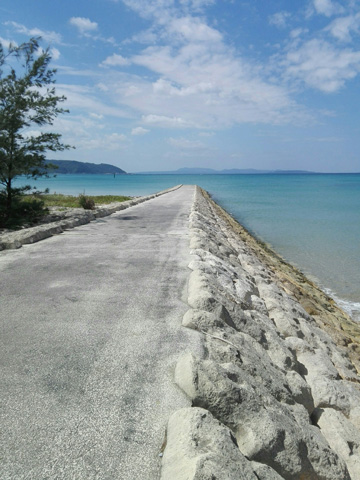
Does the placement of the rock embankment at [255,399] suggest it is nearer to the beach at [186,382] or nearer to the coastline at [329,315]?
the beach at [186,382]

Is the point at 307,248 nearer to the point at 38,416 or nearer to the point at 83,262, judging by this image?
the point at 83,262

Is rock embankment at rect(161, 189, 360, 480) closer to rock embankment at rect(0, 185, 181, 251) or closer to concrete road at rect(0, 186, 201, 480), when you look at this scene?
concrete road at rect(0, 186, 201, 480)

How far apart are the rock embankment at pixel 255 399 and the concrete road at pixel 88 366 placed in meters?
0.16

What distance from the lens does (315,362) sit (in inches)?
163

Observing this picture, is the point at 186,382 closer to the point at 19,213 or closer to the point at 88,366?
the point at 88,366

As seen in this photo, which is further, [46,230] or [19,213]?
[19,213]

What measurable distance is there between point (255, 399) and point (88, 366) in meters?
1.18

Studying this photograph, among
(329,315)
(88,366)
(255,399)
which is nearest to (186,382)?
(255,399)

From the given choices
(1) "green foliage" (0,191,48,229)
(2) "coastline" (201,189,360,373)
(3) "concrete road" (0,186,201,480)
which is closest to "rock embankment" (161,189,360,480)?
(3) "concrete road" (0,186,201,480)

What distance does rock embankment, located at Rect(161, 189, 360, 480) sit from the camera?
185cm

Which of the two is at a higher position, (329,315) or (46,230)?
(46,230)

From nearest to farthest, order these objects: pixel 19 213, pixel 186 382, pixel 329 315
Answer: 1. pixel 186 382
2. pixel 329 315
3. pixel 19 213

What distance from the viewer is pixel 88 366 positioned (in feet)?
8.35


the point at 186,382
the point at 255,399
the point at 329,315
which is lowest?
the point at 329,315
